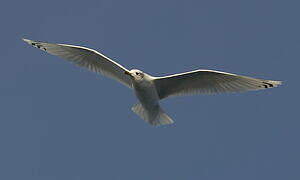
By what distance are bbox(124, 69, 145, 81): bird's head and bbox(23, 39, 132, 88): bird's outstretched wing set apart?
1358 mm

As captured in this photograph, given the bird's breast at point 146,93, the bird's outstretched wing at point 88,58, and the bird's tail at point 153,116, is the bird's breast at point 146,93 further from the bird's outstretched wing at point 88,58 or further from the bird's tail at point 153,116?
the bird's outstretched wing at point 88,58

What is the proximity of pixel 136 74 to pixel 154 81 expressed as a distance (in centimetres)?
80

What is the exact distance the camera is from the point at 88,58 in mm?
28516

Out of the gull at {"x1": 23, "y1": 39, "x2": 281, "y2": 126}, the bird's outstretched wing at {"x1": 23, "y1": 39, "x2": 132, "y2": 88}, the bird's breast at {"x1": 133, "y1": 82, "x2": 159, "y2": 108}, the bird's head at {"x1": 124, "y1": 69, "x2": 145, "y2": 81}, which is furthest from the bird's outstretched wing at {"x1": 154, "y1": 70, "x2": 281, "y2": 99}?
the bird's outstretched wing at {"x1": 23, "y1": 39, "x2": 132, "y2": 88}

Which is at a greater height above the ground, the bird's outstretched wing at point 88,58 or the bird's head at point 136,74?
the bird's outstretched wing at point 88,58

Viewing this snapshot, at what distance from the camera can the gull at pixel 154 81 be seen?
26.7 metres

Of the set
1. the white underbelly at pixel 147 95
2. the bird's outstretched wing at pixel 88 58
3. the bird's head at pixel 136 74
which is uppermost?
the bird's outstretched wing at pixel 88 58

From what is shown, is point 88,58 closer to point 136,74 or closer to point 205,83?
point 136,74

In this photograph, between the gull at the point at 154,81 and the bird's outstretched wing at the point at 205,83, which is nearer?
the bird's outstretched wing at the point at 205,83

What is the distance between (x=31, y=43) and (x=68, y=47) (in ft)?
5.79

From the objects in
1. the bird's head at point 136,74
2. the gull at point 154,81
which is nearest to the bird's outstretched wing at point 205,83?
the gull at point 154,81

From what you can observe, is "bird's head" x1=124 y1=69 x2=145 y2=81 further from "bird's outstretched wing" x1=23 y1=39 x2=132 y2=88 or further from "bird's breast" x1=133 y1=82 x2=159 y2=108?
"bird's outstretched wing" x1=23 y1=39 x2=132 y2=88

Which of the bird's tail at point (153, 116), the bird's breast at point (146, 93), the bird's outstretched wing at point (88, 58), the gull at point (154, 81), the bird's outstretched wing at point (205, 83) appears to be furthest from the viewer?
the bird's tail at point (153, 116)

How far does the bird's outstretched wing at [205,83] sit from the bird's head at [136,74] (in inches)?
25.2
